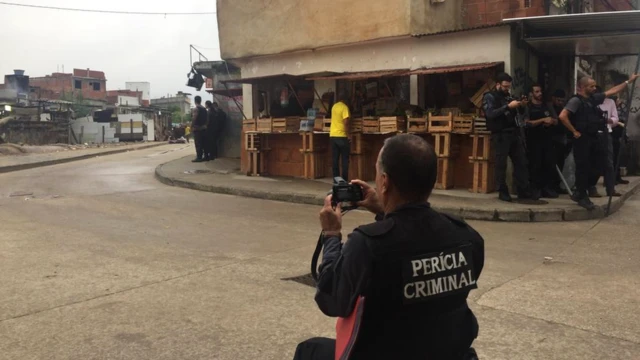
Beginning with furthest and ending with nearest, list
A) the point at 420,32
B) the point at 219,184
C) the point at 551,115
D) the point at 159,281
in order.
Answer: the point at 219,184 → the point at 420,32 → the point at 551,115 → the point at 159,281

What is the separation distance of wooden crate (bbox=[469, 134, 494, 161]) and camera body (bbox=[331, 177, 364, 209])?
25.7 ft

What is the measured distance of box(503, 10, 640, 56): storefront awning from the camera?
27.7ft

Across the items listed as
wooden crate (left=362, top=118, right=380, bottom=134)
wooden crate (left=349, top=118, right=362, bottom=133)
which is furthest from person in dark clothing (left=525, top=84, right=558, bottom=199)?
wooden crate (left=349, top=118, right=362, bottom=133)

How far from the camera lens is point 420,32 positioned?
1087 cm

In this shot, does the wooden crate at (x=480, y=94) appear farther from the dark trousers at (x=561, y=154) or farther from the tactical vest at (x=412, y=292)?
the tactical vest at (x=412, y=292)

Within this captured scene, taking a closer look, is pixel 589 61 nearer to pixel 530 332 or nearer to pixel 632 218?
pixel 632 218

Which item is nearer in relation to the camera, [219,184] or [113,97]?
[219,184]

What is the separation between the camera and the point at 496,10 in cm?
1166

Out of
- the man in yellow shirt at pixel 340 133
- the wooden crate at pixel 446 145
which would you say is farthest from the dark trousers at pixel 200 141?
the wooden crate at pixel 446 145

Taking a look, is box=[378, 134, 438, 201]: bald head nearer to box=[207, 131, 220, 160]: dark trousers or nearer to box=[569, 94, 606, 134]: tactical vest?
box=[569, 94, 606, 134]: tactical vest

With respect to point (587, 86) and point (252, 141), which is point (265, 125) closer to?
point (252, 141)

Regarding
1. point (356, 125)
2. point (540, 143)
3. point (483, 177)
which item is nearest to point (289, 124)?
point (356, 125)

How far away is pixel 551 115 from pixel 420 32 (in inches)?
126

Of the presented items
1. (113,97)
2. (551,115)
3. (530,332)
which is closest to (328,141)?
(551,115)
